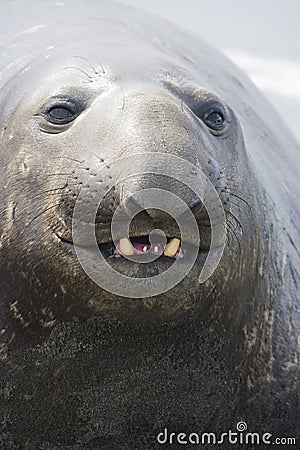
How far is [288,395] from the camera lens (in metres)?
4.22

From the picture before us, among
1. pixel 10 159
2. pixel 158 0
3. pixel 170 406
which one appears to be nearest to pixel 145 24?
pixel 10 159

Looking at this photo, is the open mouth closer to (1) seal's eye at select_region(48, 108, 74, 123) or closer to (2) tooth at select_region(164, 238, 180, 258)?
(2) tooth at select_region(164, 238, 180, 258)

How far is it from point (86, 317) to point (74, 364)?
9.8 inches

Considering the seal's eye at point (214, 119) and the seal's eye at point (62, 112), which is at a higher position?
the seal's eye at point (62, 112)

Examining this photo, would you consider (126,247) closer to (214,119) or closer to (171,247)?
(171,247)

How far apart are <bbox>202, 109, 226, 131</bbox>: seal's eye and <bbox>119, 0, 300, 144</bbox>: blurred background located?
548 cm

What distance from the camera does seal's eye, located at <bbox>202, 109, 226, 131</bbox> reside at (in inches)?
154

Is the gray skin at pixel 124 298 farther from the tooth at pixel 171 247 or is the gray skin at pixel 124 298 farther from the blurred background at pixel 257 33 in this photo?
the blurred background at pixel 257 33

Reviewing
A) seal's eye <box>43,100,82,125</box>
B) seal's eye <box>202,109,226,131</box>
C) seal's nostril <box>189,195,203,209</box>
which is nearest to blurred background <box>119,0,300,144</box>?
seal's eye <box>202,109,226,131</box>

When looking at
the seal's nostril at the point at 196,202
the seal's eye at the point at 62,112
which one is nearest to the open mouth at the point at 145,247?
the seal's nostril at the point at 196,202

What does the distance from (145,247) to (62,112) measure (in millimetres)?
639

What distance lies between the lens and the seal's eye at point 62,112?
149 inches

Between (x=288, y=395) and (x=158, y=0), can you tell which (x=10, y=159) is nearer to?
(x=288, y=395)

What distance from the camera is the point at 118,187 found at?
132 inches
